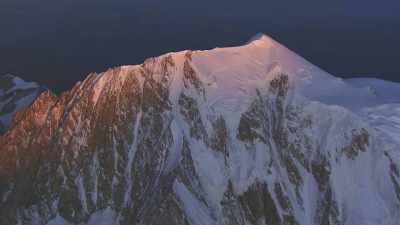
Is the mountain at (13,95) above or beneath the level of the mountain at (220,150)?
beneath

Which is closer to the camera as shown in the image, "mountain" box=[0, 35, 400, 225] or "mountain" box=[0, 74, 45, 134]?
"mountain" box=[0, 35, 400, 225]

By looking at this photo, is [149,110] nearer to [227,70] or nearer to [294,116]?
[227,70]

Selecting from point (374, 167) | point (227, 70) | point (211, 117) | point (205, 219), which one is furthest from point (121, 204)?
point (374, 167)

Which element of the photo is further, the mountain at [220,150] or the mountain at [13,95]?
the mountain at [13,95]

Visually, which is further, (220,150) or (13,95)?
(13,95)

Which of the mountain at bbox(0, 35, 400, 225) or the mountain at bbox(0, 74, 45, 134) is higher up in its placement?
the mountain at bbox(0, 35, 400, 225)
